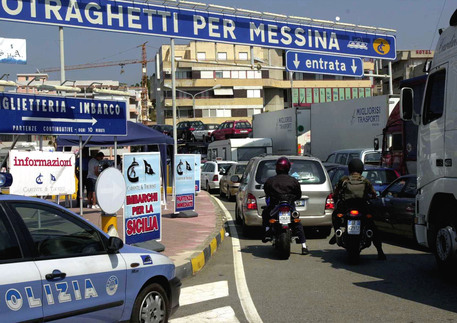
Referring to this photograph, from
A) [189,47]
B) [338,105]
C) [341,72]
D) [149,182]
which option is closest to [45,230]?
[149,182]

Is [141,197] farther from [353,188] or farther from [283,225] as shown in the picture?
[353,188]

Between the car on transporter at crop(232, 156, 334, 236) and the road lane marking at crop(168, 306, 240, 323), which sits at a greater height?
the car on transporter at crop(232, 156, 334, 236)

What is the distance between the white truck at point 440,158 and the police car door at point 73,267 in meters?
4.63

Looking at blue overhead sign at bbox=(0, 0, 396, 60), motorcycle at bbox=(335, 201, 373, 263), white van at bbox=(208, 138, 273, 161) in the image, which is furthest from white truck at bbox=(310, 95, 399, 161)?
motorcycle at bbox=(335, 201, 373, 263)

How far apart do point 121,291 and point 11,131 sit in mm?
6344

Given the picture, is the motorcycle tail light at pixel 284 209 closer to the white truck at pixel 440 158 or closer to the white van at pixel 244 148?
the white truck at pixel 440 158

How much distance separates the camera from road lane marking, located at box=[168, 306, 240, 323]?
6.43 m

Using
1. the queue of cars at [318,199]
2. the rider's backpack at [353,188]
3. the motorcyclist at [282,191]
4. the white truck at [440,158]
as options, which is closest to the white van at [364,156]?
the queue of cars at [318,199]

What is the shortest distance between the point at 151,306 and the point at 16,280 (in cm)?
171

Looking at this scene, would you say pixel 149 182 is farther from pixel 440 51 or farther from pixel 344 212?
pixel 440 51

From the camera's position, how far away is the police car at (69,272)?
4.31 metres

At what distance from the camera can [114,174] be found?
8.64 meters

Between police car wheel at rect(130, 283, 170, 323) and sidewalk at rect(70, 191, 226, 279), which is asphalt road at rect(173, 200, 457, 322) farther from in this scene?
police car wheel at rect(130, 283, 170, 323)

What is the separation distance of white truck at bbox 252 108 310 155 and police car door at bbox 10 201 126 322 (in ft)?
89.6
